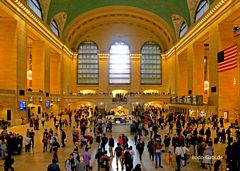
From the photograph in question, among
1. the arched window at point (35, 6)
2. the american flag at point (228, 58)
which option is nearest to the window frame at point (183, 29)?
the american flag at point (228, 58)

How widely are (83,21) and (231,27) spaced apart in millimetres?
25184

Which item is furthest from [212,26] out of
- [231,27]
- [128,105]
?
[128,105]

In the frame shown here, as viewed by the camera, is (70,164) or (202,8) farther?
(202,8)

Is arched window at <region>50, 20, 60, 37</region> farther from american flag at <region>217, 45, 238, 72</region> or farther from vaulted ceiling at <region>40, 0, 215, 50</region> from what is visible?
american flag at <region>217, 45, 238, 72</region>

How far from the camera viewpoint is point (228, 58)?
2339 cm

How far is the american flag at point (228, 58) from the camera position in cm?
2209

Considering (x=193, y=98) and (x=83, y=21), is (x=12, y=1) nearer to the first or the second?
(x=193, y=98)

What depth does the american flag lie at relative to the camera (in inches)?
870

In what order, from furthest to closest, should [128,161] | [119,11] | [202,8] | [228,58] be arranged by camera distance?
[119,11] < [202,8] < [228,58] < [128,161]

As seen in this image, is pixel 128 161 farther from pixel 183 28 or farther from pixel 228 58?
pixel 183 28

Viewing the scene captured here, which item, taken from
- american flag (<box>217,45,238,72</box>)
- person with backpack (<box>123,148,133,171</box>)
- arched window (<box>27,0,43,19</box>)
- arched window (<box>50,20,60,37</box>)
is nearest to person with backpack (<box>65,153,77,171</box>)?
person with backpack (<box>123,148,133,171</box>)

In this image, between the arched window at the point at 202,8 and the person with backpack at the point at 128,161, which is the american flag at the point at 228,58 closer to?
the arched window at the point at 202,8

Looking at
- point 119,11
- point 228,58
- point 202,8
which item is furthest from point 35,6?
point 228,58

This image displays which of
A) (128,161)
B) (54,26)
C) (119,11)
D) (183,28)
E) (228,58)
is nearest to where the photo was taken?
(128,161)
